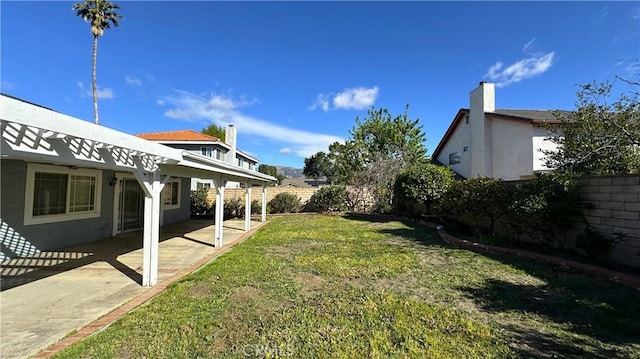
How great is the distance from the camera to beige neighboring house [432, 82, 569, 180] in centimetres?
1503

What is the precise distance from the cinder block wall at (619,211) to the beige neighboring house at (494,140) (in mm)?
7592

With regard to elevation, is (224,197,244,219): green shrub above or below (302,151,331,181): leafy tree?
below

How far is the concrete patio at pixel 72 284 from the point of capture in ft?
12.0

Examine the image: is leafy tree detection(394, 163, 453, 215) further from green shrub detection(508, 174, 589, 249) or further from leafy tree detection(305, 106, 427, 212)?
leafy tree detection(305, 106, 427, 212)

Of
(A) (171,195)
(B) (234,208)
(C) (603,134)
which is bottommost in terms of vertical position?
(B) (234,208)

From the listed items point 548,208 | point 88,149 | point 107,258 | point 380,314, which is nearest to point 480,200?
point 548,208

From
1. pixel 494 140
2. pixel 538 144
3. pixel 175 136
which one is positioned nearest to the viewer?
pixel 538 144

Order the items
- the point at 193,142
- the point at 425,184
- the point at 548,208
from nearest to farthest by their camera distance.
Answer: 1. the point at 548,208
2. the point at 425,184
3. the point at 193,142

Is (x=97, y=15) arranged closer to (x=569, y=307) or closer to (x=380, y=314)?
(x=380, y=314)

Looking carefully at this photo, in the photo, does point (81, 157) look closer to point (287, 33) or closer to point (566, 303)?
point (566, 303)

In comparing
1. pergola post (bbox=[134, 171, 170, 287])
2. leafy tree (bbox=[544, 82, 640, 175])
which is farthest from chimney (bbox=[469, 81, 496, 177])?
A: pergola post (bbox=[134, 171, 170, 287])

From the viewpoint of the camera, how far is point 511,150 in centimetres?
1642

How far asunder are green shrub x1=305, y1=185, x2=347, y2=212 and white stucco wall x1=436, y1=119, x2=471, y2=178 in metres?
8.54

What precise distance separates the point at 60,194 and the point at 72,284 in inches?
167
